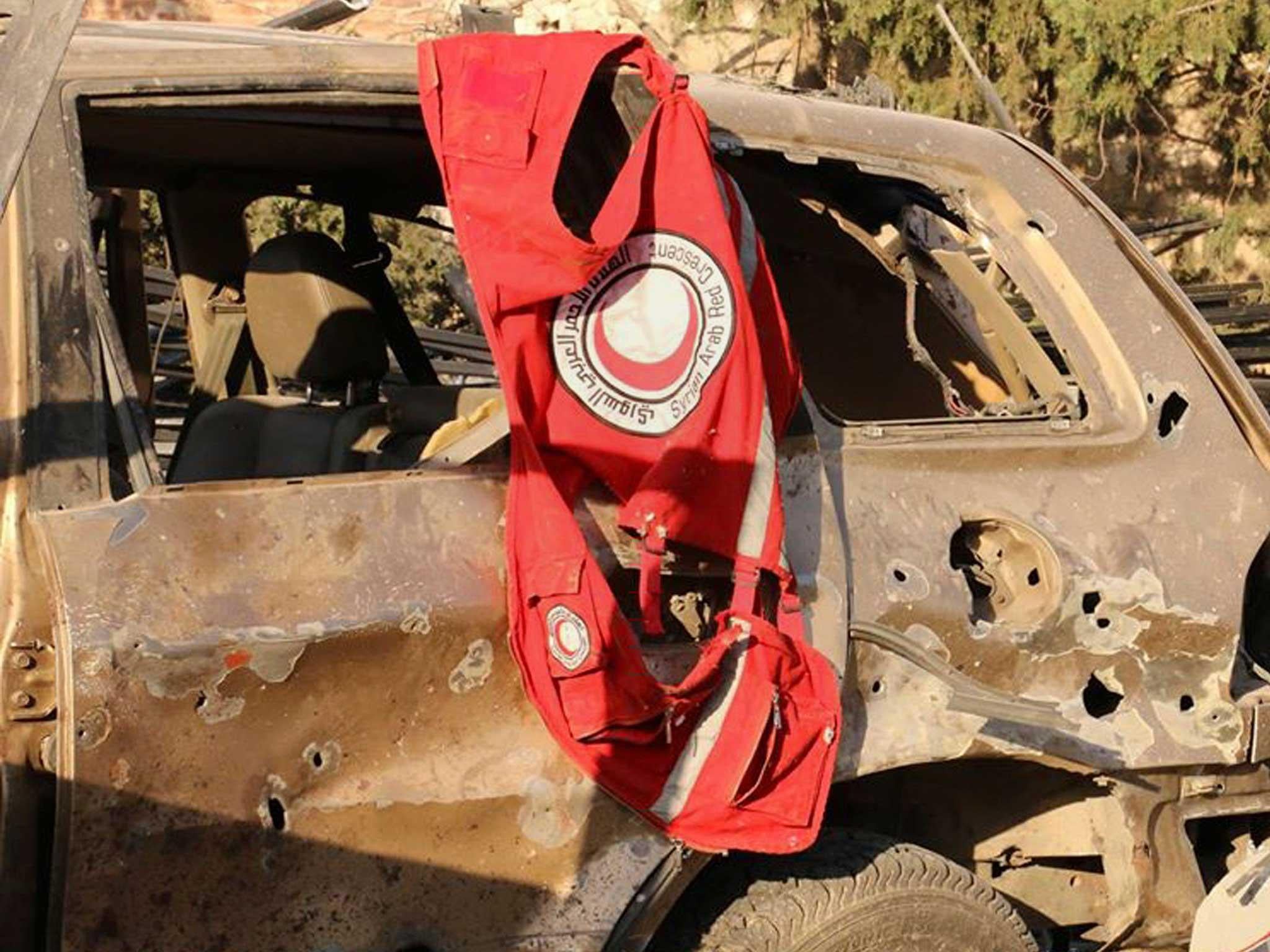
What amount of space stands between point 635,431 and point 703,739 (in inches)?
19.3

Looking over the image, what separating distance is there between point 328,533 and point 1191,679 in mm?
1652

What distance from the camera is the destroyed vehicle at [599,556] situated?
8.20 ft

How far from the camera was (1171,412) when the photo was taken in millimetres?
3469

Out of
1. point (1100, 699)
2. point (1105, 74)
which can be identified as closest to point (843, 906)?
point (1100, 699)

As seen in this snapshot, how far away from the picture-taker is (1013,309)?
366cm

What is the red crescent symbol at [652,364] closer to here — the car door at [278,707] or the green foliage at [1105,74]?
the car door at [278,707]

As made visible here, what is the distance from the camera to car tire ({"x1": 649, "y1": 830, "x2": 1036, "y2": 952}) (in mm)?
3119

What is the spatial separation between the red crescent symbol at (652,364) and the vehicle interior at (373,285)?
0.68 feet

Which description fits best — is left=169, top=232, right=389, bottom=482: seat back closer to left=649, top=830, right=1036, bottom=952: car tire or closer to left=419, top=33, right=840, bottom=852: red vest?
left=419, top=33, right=840, bottom=852: red vest

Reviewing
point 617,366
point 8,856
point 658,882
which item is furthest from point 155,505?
point 658,882

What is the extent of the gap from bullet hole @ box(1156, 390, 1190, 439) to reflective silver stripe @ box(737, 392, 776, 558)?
2.97 ft

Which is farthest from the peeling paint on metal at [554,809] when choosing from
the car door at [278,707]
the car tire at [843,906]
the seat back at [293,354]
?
the seat back at [293,354]

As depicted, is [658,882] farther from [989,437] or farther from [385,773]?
[989,437]

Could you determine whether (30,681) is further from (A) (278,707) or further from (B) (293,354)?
(B) (293,354)
